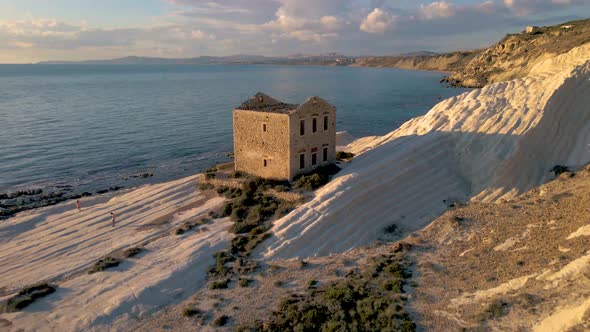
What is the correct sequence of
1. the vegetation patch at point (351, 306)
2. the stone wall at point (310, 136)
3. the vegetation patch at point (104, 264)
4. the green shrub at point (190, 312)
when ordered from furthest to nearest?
the stone wall at point (310, 136) → the vegetation patch at point (104, 264) → the green shrub at point (190, 312) → the vegetation patch at point (351, 306)

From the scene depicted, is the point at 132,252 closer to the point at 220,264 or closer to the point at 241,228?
the point at 220,264

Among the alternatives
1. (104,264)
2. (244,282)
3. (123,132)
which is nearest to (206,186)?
(104,264)

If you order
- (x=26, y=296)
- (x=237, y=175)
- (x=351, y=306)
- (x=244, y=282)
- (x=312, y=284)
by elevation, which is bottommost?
(x=26, y=296)

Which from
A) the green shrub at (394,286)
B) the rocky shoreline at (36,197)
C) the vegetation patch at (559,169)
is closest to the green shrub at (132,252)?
the green shrub at (394,286)

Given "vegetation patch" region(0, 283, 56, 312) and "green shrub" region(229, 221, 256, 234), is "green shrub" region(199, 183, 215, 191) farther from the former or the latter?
"vegetation patch" region(0, 283, 56, 312)

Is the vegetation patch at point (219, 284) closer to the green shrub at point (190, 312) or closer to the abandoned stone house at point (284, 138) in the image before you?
the green shrub at point (190, 312)

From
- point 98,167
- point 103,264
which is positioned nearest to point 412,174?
point 103,264

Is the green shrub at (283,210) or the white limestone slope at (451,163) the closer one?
the white limestone slope at (451,163)
